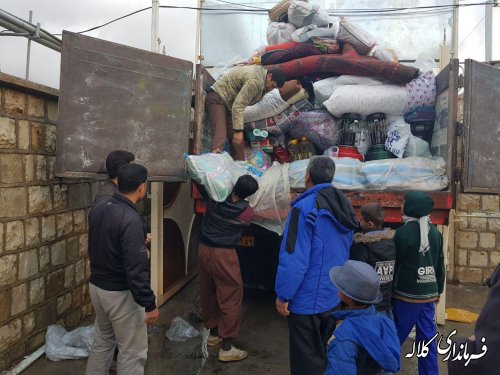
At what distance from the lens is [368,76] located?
411cm

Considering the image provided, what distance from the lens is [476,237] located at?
233 inches

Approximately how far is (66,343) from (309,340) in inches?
84.4

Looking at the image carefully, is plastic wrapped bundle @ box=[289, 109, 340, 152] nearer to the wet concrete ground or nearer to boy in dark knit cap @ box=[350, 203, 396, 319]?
boy in dark knit cap @ box=[350, 203, 396, 319]

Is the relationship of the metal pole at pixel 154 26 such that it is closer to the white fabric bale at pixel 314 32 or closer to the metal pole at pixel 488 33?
the white fabric bale at pixel 314 32

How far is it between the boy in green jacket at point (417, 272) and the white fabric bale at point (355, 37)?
87.1 inches

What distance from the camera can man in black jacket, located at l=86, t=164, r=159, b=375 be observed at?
7.51ft

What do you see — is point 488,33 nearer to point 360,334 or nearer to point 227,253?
point 227,253

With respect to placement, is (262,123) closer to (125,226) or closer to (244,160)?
(244,160)

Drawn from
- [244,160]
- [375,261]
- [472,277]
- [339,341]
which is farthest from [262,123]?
[472,277]

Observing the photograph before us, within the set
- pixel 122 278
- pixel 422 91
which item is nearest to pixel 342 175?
pixel 422 91

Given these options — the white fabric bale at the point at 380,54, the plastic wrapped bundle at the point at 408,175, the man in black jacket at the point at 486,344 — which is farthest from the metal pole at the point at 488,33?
the man in black jacket at the point at 486,344

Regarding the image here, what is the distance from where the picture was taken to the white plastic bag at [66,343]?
321 cm

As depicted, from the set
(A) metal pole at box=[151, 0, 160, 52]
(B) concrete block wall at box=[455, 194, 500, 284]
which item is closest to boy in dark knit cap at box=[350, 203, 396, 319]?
(B) concrete block wall at box=[455, 194, 500, 284]

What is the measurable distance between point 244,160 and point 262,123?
1.46ft
